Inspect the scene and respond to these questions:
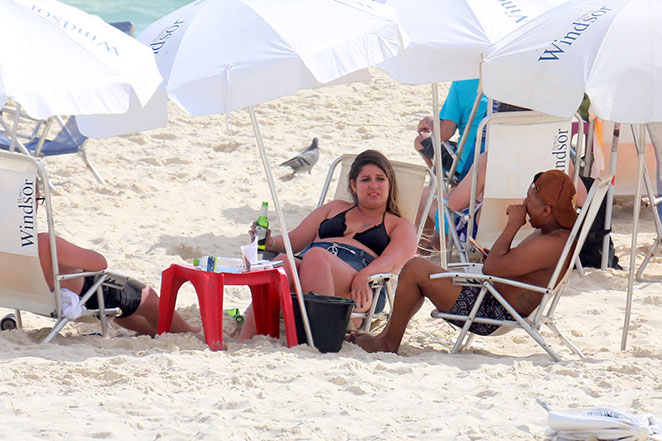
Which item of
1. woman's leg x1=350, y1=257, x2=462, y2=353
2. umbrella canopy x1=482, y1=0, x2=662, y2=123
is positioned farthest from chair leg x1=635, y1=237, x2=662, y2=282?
umbrella canopy x1=482, y1=0, x2=662, y2=123

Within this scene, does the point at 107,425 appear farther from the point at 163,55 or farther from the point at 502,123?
the point at 502,123

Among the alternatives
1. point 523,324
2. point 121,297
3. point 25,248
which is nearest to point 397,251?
point 523,324

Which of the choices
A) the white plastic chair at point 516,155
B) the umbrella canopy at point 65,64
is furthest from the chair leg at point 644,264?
the umbrella canopy at point 65,64

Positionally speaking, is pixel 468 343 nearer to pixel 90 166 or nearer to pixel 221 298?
pixel 221 298

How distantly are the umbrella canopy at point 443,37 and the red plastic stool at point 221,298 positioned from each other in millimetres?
1452

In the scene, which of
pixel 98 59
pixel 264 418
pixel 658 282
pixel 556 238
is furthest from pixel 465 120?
pixel 264 418

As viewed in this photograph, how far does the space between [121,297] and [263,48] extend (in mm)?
1475

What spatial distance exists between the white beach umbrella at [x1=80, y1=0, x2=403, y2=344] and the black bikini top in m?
0.67

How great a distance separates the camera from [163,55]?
397 centimetres

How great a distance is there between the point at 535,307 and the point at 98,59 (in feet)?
7.05

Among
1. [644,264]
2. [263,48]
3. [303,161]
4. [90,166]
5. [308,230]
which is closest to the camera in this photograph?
[263,48]

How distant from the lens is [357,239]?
484 cm

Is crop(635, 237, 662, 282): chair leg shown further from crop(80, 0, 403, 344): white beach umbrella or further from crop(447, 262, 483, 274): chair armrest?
crop(80, 0, 403, 344): white beach umbrella

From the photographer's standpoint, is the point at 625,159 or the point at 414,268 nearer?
the point at 414,268
